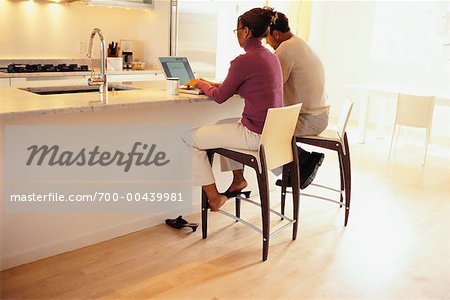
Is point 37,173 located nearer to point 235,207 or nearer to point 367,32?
point 235,207

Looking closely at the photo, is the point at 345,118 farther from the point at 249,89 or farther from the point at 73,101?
the point at 73,101

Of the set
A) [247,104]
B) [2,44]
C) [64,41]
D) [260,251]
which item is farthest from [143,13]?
[260,251]

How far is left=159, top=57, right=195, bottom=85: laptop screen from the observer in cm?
306

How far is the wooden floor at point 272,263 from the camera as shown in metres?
2.39

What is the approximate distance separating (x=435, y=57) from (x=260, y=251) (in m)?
4.75

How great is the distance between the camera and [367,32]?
23.0 feet

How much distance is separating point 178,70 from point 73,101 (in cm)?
88

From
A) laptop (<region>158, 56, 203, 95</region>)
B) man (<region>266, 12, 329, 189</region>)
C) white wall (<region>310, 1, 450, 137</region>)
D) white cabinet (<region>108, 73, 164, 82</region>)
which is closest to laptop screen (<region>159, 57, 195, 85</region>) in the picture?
laptop (<region>158, 56, 203, 95</region>)

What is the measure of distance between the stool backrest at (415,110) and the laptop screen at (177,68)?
9.58ft

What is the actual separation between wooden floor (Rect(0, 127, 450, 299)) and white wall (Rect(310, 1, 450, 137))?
3.25 meters

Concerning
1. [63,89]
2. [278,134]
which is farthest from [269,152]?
[63,89]

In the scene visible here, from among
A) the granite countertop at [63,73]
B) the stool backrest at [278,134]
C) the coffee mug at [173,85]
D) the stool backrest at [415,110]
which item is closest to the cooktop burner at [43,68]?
the granite countertop at [63,73]

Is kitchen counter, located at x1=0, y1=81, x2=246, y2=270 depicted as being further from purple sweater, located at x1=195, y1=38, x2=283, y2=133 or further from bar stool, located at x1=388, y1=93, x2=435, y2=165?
bar stool, located at x1=388, y1=93, x2=435, y2=165

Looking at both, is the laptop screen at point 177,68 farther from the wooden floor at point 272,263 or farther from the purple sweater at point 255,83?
the wooden floor at point 272,263
